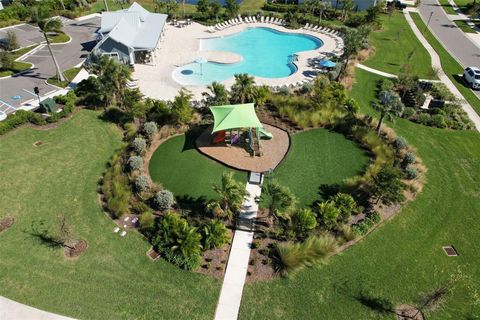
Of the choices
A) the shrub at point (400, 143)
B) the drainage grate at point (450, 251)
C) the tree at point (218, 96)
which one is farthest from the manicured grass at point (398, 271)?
the tree at point (218, 96)

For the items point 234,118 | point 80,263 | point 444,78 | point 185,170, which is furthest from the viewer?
point 444,78

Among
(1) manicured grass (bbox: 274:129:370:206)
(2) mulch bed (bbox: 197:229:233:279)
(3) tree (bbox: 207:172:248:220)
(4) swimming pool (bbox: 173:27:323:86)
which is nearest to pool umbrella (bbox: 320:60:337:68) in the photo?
(4) swimming pool (bbox: 173:27:323:86)

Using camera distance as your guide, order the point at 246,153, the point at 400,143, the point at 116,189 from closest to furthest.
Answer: the point at 116,189 < the point at 246,153 < the point at 400,143

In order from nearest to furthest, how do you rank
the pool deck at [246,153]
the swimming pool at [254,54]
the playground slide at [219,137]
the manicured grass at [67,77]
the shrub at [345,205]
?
the shrub at [345,205], the pool deck at [246,153], the playground slide at [219,137], the manicured grass at [67,77], the swimming pool at [254,54]

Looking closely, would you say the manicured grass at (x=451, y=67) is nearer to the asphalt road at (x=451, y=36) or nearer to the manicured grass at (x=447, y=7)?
the asphalt road at (x=451, y=36)

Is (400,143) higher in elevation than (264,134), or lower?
higher

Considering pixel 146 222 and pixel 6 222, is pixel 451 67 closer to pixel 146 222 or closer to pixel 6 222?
pixel 146 222

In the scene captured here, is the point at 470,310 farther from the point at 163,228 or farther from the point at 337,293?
the point at 163,228

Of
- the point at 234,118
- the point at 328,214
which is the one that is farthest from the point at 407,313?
the point at 234,118
